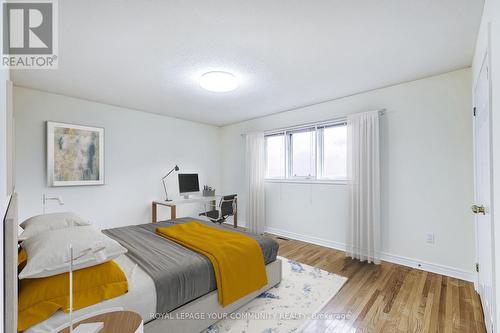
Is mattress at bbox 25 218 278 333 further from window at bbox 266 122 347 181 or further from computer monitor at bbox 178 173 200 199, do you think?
computer monitor at bbox 178 173 200 199

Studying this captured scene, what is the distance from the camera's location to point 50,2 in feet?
5.28

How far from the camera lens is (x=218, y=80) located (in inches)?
102

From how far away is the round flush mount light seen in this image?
8.38ft

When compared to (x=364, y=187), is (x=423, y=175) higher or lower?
higher

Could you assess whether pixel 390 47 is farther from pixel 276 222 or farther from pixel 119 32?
pixel 276 222

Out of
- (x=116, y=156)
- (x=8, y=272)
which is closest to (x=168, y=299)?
(x=8, y=272)

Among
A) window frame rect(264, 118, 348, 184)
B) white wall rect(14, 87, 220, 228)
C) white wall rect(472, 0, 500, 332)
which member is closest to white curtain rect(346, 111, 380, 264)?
window frame rect(264, 118, 348, 184)

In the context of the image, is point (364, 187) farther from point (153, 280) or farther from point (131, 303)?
point (131, 303)

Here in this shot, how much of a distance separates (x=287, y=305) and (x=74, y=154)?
142 inches

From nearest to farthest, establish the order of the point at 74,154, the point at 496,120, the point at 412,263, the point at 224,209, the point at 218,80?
1. the point at 496,120
2. the point at 218,80
3. the point at 412,263
4. the point at 74,154
5. the point at 224,209

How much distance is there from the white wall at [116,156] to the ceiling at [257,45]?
352 mm

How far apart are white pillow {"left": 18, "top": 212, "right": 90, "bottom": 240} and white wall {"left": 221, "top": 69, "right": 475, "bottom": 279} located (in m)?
3.31

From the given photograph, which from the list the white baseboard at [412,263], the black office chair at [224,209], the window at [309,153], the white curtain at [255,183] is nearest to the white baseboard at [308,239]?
the white baseboard at [412,263]

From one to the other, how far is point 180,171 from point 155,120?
114 cm
